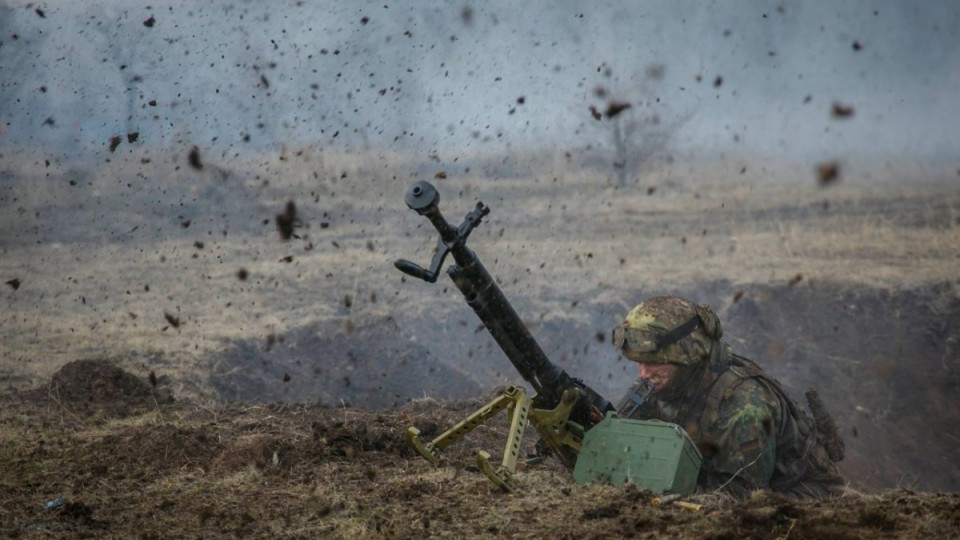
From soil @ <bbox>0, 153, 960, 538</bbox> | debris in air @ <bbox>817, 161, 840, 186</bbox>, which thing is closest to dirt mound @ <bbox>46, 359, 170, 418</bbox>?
soil @ <bbox>0, 153, 960, 538</bbox>

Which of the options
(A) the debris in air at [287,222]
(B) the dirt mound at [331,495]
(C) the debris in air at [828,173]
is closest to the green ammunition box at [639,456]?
(B) the dirt mound at [331,495]

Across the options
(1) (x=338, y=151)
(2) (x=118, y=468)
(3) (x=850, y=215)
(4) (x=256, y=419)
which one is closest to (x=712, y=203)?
(3) (x=850, y=215)

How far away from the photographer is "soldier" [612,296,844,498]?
6.47 m

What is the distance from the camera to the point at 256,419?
836 cm

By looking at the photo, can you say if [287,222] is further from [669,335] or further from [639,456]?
[639,456]

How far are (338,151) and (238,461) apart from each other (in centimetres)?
1563

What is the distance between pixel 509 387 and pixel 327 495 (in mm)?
1422

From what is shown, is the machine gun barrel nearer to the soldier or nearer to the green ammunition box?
the green ammunition box

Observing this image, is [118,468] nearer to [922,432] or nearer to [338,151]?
[922,432]

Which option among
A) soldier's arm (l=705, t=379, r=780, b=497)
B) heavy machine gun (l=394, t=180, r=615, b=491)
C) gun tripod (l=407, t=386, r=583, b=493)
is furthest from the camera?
soldier's arm (l=705, t=379, r=780, b=497)

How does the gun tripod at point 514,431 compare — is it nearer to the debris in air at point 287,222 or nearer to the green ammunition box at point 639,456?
the green ammunition box at point 639,456

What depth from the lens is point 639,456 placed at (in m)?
6.11

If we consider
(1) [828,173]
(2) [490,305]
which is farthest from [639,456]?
(1) [828,173]

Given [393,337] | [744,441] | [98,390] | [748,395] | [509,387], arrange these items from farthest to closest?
[393,337] < [98,390] < [748,395] < [744,441] < [509,387]
